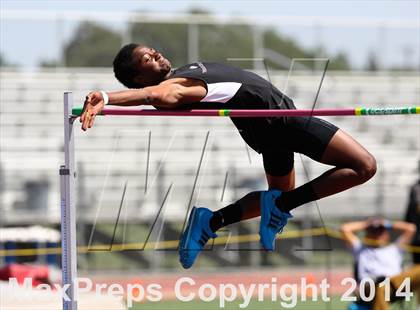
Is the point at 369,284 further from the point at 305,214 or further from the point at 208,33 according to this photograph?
the point at 208,33

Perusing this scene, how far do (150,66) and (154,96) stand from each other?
38cm

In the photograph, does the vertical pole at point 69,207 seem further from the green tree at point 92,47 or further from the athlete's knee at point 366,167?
the green tree at point 92,47

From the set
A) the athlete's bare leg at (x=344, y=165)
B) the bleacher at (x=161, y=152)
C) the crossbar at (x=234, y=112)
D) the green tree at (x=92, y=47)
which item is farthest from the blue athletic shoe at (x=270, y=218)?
the green tree at (x=92, y=47)

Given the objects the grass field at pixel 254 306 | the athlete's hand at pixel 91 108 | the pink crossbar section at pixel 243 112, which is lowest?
the grass field at pixel 254 306

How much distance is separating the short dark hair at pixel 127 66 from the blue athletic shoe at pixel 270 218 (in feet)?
3.16

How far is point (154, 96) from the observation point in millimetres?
5301

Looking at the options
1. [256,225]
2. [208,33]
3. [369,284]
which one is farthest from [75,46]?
[369,284]

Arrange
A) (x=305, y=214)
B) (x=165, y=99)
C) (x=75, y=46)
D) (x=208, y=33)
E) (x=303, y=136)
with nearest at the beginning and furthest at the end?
(x=165, y=99)
(x=303, y=136)
(x=305, y=214)
(x=208, y=33)
(x=75, y=46)

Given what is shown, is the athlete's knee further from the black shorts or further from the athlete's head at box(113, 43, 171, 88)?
the athlete's head at box(113, 43, 171, 88)

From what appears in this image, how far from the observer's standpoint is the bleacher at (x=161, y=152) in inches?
559

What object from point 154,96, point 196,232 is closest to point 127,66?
point 154,96

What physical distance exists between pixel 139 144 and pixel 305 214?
2.48 m

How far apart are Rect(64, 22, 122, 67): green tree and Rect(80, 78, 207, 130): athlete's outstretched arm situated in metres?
14.7

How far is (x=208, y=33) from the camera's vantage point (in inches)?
736
